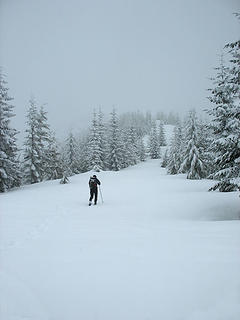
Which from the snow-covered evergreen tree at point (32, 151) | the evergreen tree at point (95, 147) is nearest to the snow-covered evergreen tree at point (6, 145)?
the snow-covered evergreen tree at point (32, 151)

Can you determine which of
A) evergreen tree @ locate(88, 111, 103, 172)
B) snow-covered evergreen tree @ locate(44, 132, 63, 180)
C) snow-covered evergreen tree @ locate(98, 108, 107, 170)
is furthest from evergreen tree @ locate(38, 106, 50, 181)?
snow-covered evergreen tree @ locate(98, 108, 107, 170)

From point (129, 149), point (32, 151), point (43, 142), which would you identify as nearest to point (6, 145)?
point (32, 151)

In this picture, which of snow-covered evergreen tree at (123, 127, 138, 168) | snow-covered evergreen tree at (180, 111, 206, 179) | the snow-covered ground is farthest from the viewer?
snow-covered evergreen tree at (123, 127, 138, 168)

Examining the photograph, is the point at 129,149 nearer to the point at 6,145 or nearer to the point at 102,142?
the point at 102,142

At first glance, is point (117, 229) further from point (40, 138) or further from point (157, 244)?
point (40, 138)

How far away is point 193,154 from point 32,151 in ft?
76.1

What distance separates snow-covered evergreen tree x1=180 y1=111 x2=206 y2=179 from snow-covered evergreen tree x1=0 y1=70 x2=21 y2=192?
74.5 feet

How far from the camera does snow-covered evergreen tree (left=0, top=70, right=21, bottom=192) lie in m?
21.6

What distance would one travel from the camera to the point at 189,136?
3083 cm

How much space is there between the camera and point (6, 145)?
22094 mm

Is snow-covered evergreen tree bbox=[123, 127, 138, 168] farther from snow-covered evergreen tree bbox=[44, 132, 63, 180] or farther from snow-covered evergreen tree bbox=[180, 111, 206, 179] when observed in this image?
snow-covered evergreen tree bbox=[180, 111, 206, 179]

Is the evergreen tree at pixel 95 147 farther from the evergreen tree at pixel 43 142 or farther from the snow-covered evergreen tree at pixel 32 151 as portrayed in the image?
the snow-covered evergreen tree at pixel 32 151

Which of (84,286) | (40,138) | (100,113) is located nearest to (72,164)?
(100,113)

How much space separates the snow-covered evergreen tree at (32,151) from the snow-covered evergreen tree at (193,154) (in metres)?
21.8
